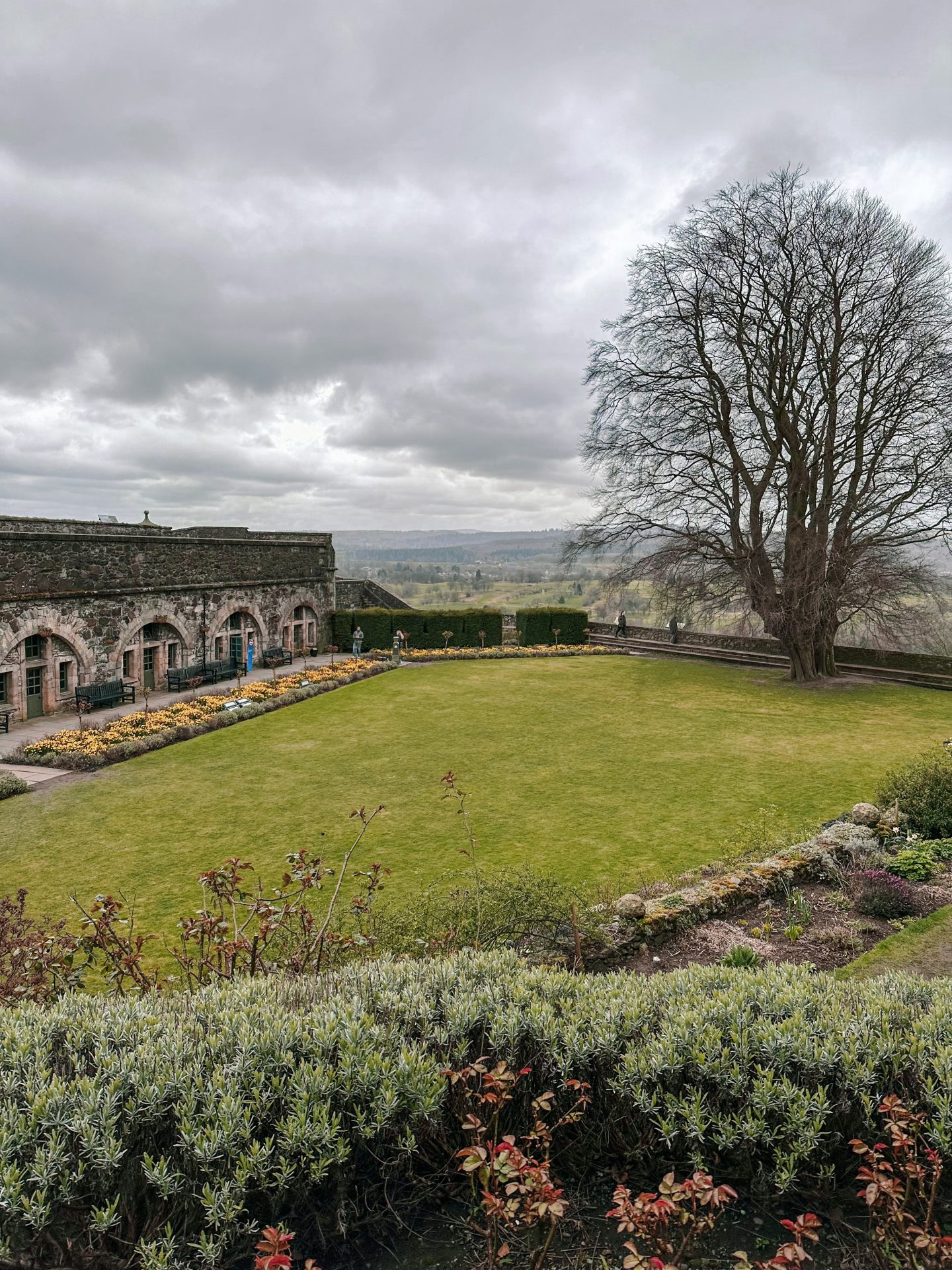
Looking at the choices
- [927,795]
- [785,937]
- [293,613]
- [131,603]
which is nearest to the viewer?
[785,937]

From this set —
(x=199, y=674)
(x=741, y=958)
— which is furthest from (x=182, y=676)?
(x=741, y=958)

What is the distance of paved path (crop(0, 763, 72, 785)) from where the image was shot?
39.0 feet

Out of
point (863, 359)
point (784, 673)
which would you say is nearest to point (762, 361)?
point (863, 359)

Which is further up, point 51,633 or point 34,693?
point 51,633

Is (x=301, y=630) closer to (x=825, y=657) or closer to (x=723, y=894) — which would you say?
(x=825, y=657)

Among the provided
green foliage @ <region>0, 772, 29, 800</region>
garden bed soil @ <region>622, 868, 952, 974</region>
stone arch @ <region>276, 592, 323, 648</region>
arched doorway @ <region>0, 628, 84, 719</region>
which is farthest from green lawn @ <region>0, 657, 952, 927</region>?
stone arch @ <region>276, 592, 323, 648</region>

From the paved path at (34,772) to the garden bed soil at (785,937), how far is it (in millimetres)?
10892

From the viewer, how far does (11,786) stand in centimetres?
1116

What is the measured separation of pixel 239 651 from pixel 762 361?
19.9 metres

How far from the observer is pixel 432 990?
356cm

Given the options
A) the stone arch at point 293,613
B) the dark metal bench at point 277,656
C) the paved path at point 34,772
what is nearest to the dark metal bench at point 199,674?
the dark metal bench at point 277,656

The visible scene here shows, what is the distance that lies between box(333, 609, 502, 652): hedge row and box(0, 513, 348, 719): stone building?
1656 millimetres

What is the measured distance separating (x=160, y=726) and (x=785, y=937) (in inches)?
524

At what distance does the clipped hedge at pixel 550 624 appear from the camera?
31078 millimetres
